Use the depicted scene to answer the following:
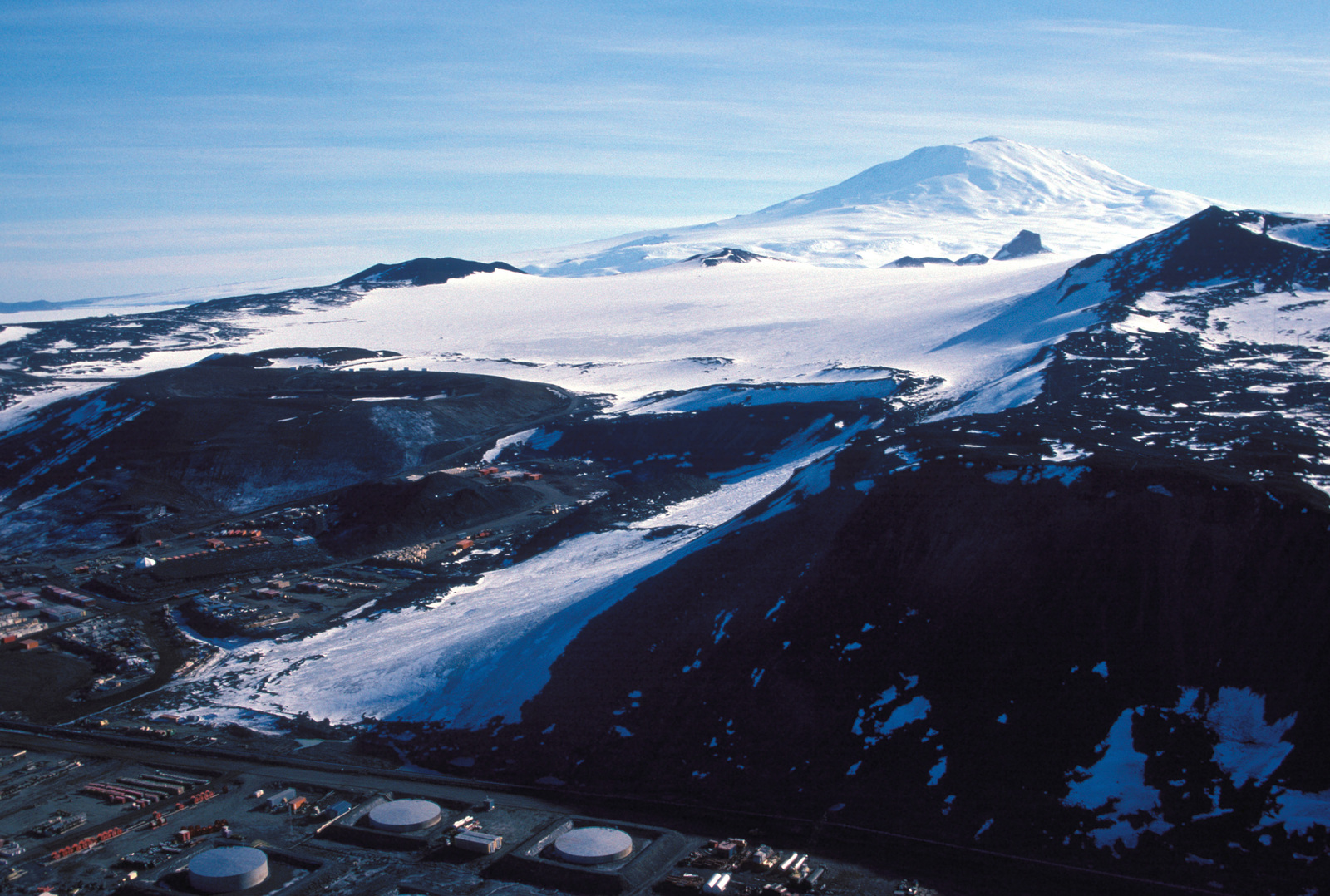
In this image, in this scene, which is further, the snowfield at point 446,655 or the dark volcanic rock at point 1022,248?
the dark volcanic rock at point 1022,248

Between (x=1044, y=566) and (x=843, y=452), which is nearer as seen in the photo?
(x=1044, y=566)

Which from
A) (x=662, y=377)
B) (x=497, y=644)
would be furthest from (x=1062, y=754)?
(x=662, y=377)

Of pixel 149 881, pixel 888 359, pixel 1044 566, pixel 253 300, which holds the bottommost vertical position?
pixel 149 881

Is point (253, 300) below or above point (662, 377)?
above

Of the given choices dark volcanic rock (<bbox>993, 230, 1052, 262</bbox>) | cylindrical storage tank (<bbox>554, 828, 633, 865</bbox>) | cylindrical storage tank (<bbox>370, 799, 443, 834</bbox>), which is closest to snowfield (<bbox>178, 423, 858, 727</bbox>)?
cylindrical storage tank (<bbox>370, 799, 443, 834</bbox>)

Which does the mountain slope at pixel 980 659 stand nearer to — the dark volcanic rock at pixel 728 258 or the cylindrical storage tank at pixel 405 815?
the cylindrical storage tank at pixel 405 815

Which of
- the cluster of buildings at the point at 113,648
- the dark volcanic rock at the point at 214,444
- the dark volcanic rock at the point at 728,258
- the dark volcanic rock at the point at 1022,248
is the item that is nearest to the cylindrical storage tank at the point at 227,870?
the cluster of buildings at the point at 113,648

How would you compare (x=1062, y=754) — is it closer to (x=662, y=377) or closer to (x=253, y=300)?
(x=662, y=377)

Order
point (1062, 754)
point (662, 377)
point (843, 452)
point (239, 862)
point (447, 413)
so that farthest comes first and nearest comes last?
1. point (662, 377)
2. point (447, 413)
3. point (843, 452)
4. point (1062, 754)
5. point (239, 862)
